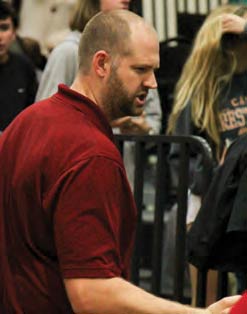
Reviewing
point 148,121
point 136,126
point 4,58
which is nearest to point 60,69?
point 136,126

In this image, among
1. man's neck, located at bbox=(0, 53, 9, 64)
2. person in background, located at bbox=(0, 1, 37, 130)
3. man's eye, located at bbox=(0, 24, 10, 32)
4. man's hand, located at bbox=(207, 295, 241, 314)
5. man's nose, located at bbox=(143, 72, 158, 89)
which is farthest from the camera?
man's eye, located at bbox=(0, 24, 10, 32)

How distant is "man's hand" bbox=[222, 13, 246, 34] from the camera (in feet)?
22.8

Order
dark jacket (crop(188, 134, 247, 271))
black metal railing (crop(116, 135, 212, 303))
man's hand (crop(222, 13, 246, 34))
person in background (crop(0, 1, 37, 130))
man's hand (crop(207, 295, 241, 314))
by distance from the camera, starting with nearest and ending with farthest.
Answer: man's hand (crop(207, 295, 241, 314)) → dark jacket (crop(188, 134, 247, 271)) → black metal railing (crop(116, 135, 212, 303)) → man's hand (crop(222, 13, 246, 34)) → person in background (crop(0, 1, 37, 130))

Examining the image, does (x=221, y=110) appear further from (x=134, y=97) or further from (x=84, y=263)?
(x=84, y=263)

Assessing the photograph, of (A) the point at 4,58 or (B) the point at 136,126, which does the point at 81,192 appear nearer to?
(B) the point at 136,126

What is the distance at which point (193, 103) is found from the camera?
7055 mm

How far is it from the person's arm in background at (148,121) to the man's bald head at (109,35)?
2934 mm

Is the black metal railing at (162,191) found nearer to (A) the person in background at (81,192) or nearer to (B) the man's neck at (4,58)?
(B) the man's neck at (4,58)

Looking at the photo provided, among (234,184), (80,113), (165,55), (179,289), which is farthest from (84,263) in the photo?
(165,55)

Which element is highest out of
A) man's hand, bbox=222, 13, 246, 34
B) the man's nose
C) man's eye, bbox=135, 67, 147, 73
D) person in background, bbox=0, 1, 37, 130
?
man's eye, bbox=135, 67, 147, 73

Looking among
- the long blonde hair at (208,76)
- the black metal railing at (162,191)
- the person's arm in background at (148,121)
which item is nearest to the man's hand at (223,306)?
the black metal railing at (162,191)

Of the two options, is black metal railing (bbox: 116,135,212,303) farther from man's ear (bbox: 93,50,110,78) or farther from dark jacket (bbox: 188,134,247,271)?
man's ear (bbox: 93,50,110,78)

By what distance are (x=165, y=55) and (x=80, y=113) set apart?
5208 millimetres

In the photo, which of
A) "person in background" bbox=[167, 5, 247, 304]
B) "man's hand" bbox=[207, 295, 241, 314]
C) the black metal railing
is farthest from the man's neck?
"man's hand" bbox=[207, 295, 241, 314]
